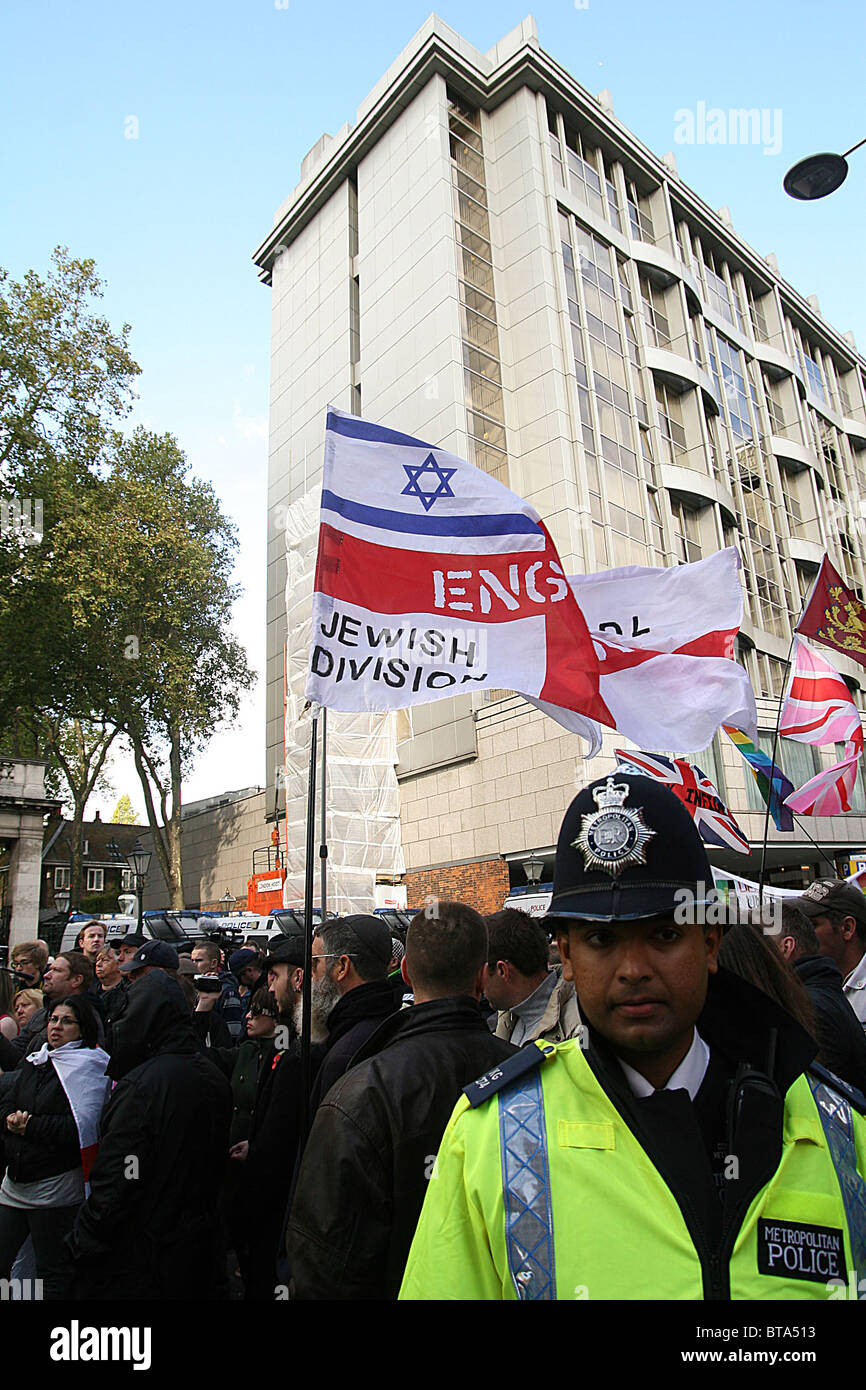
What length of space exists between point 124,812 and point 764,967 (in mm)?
82324

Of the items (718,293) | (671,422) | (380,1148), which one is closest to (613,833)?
(380,1148)

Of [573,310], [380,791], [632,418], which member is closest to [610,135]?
[573,310]

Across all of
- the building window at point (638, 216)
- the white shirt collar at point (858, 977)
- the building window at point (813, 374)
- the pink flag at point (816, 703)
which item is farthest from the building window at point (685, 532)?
the white shirt collar at point (858, 977)

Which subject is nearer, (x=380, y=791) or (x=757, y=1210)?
(x=757, y=1210)

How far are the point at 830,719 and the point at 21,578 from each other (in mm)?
20110

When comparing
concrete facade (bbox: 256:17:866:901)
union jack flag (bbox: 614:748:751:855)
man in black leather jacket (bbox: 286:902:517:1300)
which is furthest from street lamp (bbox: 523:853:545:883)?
man in black leather jacket (bbox: 286:902:517:1300)

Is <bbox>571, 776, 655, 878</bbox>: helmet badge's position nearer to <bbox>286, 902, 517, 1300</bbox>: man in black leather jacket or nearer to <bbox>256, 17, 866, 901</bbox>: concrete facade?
<bbox>286, 902, 517, 1300</bbox>: man in black leather jacket

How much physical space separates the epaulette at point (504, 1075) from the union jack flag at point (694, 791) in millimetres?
5887

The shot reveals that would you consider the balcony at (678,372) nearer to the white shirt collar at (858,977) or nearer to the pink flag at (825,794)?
the pink flag at (825,794)

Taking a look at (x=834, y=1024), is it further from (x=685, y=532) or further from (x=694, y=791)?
(x=685, y=532)

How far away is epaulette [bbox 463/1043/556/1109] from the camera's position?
1.56m

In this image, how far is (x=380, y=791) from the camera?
29.4m

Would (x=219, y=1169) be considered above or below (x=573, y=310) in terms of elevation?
below
